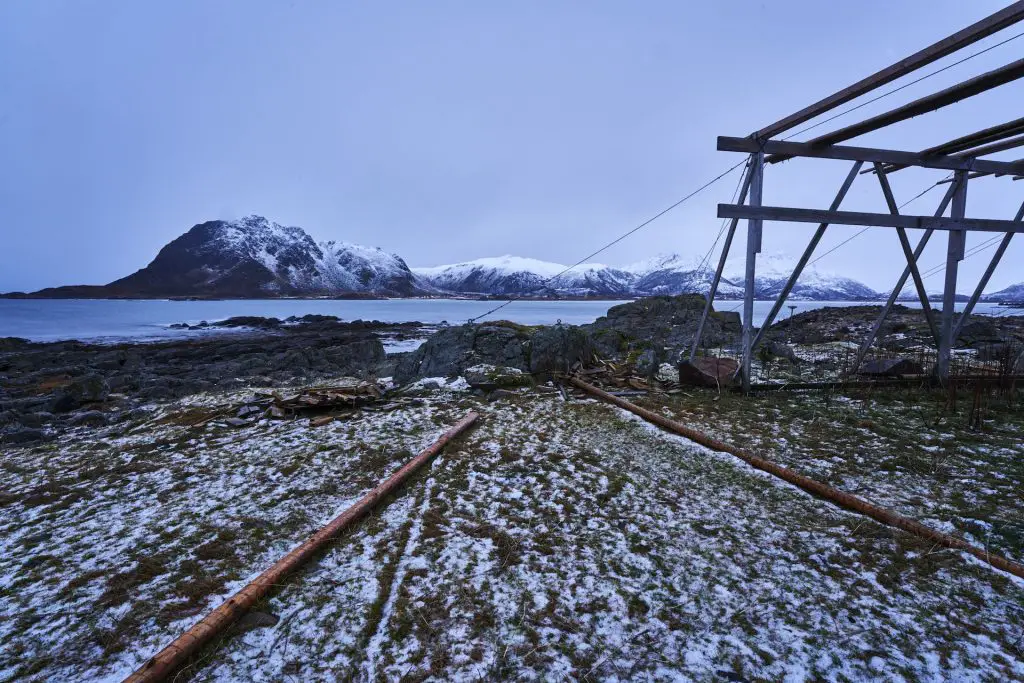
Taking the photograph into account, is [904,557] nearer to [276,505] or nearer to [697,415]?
[697,415]

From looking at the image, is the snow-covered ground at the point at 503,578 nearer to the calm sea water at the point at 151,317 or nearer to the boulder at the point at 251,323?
the calm sea water at the point at 151,317

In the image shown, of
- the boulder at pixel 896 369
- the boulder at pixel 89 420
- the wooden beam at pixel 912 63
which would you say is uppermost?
the wooden beam at pixel 912 63

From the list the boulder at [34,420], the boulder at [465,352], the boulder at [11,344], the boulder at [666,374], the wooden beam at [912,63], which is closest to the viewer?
the wooden beam at [912,63]

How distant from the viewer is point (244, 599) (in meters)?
3.28

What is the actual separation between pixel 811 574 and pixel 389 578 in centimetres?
372

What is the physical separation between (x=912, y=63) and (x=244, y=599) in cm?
1100

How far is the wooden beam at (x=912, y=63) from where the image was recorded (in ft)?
18.6

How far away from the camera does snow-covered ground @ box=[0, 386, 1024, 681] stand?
2.90 m

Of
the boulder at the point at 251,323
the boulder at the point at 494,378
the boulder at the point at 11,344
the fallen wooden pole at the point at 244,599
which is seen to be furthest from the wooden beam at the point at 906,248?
the boulder at the point at 251,323

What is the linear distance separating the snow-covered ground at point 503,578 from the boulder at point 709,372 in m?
4.82

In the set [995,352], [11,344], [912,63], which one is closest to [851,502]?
[912,63]

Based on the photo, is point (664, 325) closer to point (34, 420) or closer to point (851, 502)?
point (851, 502)

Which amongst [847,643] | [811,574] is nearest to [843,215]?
[811,574]

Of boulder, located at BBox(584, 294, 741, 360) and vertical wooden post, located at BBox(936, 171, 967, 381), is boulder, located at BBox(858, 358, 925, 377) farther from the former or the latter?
boulder, located at BBox(584, 294, 741, 360)
